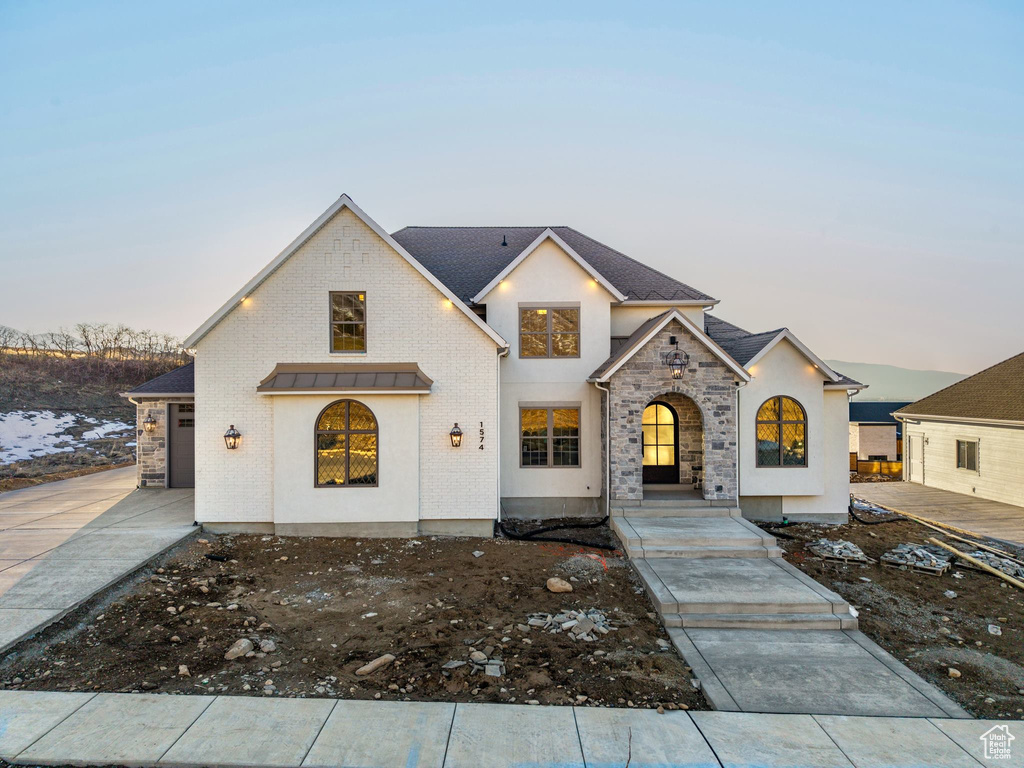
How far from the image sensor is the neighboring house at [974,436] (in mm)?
15836

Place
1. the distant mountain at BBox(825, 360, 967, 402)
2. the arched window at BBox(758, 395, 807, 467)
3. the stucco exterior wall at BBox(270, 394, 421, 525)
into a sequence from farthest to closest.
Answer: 1. the distant mountain at BBox(825, 360, 967, 402)
2. the arched window at BBox(758, 395, 807, 467)
3. the stucco exterior wall at BBox(270, 394, 421, 525)

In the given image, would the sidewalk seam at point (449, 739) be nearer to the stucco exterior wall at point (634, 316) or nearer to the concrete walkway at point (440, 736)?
the concrete walkway at point (440, 736)

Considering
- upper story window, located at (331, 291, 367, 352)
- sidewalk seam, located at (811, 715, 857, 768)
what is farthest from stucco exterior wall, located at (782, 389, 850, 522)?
upper story window, located at (331, 291, 367, 352)

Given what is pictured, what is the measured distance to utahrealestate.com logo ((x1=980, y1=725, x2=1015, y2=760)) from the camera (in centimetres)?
430

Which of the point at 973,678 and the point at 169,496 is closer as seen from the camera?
the point at 973,678

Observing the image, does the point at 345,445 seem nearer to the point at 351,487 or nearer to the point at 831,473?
the point at 351,487

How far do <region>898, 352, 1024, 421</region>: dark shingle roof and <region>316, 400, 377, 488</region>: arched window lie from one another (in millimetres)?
19439

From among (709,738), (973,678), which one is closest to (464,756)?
(709,738)

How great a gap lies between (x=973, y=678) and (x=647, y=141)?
772 inches

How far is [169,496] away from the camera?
1313 centimetres

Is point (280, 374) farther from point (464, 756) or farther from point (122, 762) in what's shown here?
point (464, 756)

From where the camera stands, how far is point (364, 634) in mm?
6457

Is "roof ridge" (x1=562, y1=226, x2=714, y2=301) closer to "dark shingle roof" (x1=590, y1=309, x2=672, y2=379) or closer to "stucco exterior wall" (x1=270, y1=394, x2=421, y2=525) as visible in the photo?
"dark shingle roof" (x1=590, y1=309, x2=672, y2=379)

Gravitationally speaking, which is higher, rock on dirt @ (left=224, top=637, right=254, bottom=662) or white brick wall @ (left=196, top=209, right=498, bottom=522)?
white brick wall @ (left=196, top=209, right=498, bottom=522)
